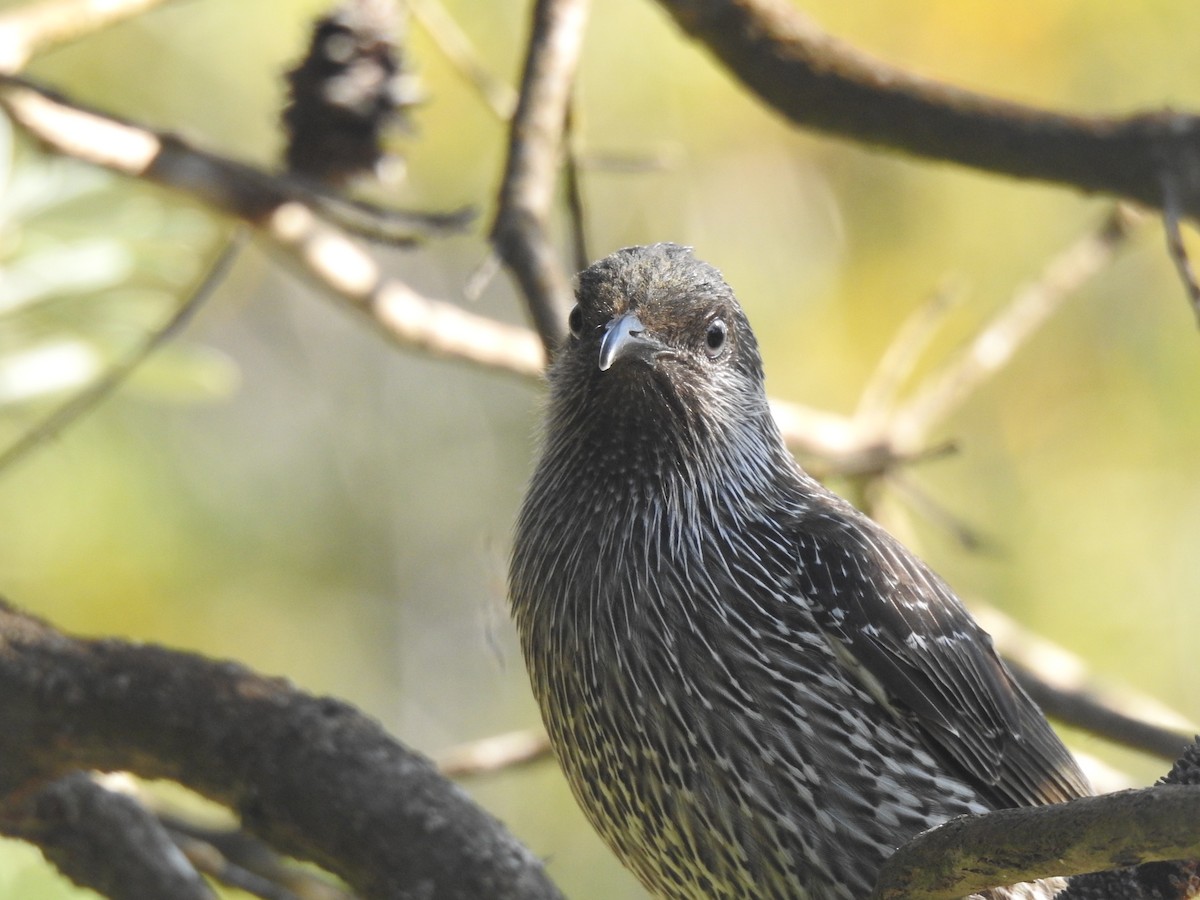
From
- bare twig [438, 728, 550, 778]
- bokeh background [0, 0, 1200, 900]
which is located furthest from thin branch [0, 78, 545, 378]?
bokeh background [0, 0, 1200, 900]

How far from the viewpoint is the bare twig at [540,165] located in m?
3.88

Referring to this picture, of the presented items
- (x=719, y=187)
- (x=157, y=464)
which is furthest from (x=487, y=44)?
(x=157, y=464)

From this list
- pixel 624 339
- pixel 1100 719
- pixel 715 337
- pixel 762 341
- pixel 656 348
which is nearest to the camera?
pixel 624 339

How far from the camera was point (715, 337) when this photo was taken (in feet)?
11.6

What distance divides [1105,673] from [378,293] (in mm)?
4297

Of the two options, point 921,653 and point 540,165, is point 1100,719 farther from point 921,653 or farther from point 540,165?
point 540,165

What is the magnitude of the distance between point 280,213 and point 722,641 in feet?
5.88

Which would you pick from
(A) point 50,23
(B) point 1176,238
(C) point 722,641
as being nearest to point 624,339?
(C) point 722,641

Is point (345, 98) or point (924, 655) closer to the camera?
point (924, 655)

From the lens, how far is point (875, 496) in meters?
4.85

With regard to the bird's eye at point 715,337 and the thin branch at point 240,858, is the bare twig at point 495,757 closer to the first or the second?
the thin branch at point 240,858

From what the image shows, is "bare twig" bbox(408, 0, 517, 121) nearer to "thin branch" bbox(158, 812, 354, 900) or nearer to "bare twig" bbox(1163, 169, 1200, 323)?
"bare twig" bbox(1163, 169, 1200, 323)

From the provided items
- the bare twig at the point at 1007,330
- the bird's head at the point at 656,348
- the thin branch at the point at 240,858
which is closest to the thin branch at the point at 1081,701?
the bare twig at the point at 1007,330

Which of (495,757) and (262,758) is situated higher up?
(262,758)
